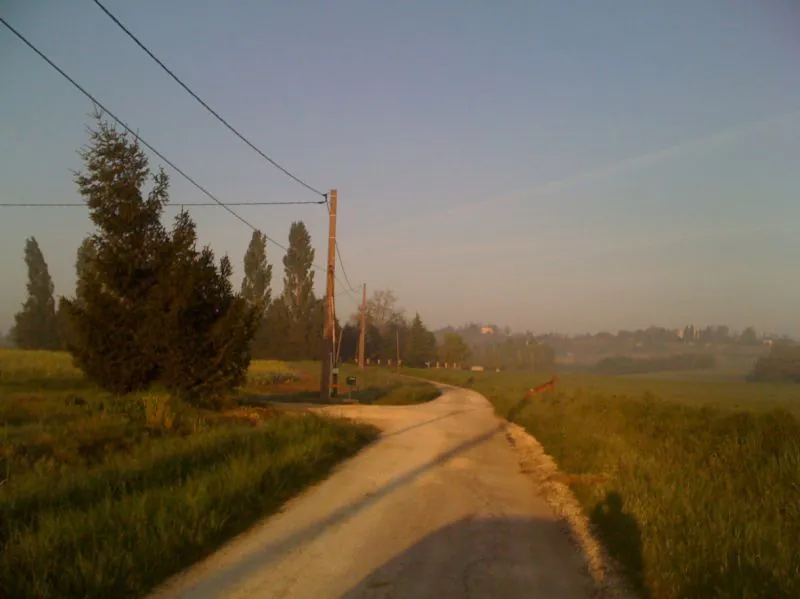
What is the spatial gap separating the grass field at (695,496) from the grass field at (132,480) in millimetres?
4495

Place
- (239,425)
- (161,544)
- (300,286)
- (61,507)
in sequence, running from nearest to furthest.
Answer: (161,544) < (61,507) < (239,425) < (300,286)

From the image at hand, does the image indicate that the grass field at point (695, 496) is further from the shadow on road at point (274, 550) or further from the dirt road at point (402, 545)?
the shadow on road at point (274, 550)

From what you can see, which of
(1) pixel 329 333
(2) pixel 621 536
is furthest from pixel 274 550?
(1) pixel 329 333

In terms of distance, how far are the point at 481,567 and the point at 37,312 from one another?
65.0 meters

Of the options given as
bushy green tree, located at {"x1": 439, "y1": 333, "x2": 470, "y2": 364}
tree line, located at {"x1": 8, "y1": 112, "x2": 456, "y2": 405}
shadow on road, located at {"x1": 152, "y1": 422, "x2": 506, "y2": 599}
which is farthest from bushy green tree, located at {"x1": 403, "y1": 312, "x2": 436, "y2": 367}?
shadow on road, located at {"x1": 152, "y1": 422, "x2": 506, "y2": 599}

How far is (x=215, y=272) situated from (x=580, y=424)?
10567 mm

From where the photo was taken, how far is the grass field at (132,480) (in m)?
5.79

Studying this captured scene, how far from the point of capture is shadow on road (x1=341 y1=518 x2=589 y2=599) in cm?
590

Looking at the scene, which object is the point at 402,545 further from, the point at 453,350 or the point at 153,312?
the point at 453,350

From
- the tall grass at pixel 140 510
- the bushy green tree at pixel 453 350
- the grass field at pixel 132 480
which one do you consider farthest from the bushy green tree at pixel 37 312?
the bushy green tree at pixel 453 350

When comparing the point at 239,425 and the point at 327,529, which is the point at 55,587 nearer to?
the point at 327,529

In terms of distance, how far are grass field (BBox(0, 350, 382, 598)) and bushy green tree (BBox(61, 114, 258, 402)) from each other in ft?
3.23

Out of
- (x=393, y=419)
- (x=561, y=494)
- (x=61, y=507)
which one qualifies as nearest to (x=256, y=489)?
(x=61, y=507)

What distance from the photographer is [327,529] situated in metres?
7.70
